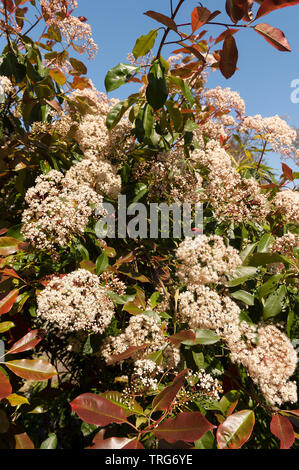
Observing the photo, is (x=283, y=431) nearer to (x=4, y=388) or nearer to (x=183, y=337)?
(x=183, y=337)

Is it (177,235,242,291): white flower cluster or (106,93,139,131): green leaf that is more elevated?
(106,93,139,131): green leaf

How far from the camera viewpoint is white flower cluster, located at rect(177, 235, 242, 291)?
4.47 ft

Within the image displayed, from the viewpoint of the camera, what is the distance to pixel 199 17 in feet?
4.71

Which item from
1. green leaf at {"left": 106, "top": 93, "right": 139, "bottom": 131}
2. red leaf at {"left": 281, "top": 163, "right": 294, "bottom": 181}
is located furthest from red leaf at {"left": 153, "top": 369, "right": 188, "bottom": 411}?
red leaf at {"left": 281, "top": 163, "right": 294, "bottom": 181}

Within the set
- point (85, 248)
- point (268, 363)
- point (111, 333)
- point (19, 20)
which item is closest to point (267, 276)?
point (268, 363)

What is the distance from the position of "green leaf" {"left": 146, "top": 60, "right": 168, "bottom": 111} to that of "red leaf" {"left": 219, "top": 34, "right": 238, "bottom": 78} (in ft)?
0.93

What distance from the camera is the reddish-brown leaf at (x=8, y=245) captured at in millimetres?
1444

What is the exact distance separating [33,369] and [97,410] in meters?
0.34

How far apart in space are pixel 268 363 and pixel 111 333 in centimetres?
81

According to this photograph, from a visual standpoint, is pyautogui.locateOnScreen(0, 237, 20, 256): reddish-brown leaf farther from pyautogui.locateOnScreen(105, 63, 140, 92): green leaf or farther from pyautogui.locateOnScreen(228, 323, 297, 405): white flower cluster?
pyautogui.locateOnScreen(228, 323, 297, 405): white flower cluster

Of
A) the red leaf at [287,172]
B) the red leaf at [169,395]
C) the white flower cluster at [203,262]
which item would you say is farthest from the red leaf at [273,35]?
the red leaf at [169,395]

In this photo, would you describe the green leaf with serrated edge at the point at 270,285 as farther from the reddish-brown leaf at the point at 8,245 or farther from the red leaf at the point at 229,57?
the reddish-brown leaf at the point at 8,245

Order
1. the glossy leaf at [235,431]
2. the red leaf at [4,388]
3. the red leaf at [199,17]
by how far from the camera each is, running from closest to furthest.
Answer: the red leaf at [4,388] → the glossy leaf at [235,431] → the red leaf at [199,17]

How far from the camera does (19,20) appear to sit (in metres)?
2.14
